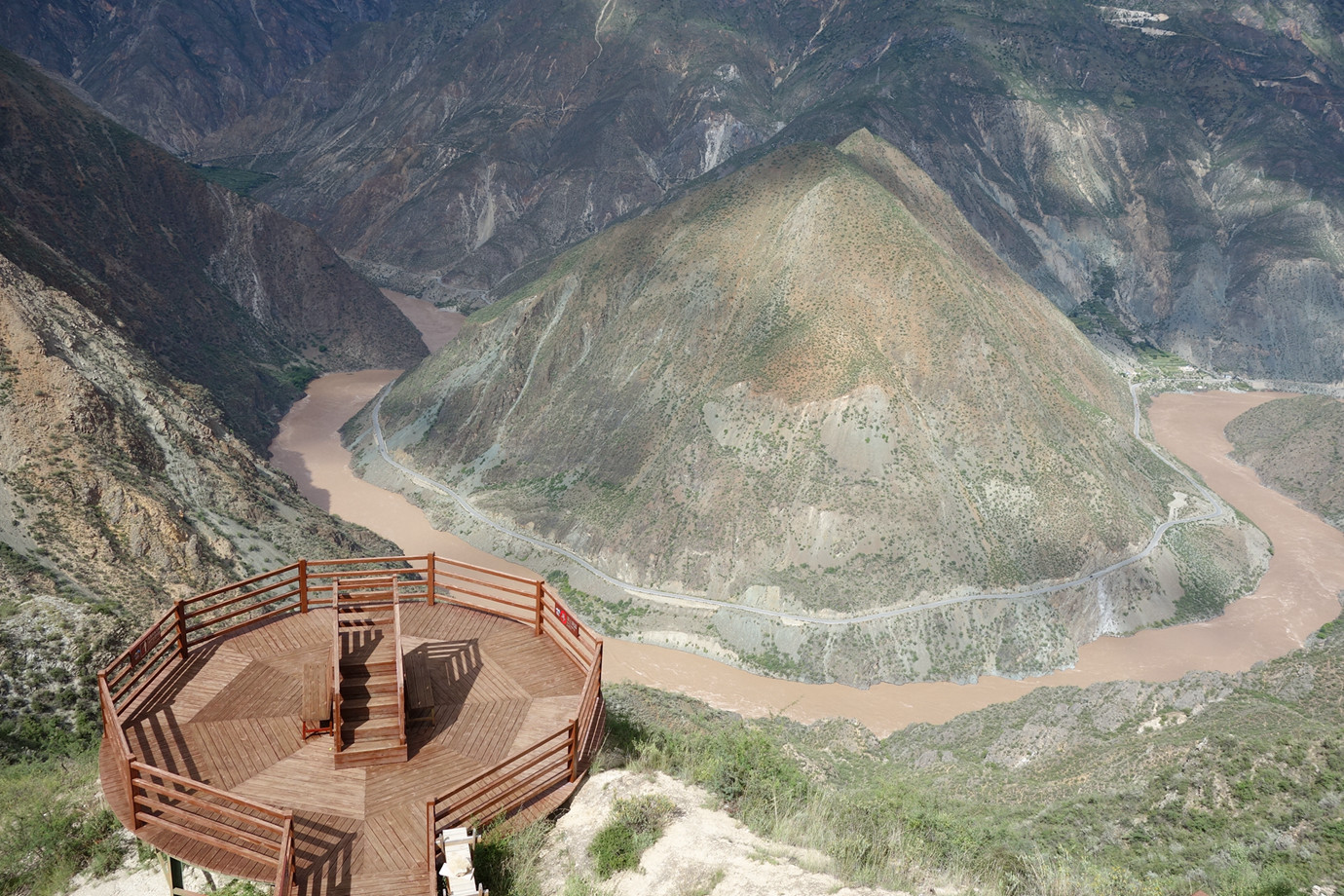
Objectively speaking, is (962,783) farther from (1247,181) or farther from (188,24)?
(188,24)

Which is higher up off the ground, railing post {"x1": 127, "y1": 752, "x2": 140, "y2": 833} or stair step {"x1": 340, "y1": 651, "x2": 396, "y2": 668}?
railing post {"x1": 127, "y1": 752, "x2": 140, "y2": 833}

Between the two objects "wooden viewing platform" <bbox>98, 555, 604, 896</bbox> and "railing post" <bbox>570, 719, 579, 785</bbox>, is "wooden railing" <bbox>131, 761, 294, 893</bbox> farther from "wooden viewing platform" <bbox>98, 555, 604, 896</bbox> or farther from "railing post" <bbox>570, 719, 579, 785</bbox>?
"railing post" <bbox>570, 719, 579, 785</bbox>

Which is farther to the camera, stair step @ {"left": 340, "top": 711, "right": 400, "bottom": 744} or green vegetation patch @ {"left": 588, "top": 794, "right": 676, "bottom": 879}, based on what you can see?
stair step @ {"left": 340, "top": 711, "right": 400, "bottom": 744}

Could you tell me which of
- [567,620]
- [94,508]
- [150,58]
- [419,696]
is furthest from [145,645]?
[150,58]

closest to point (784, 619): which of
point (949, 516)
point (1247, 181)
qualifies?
Answer: point (949, 516)

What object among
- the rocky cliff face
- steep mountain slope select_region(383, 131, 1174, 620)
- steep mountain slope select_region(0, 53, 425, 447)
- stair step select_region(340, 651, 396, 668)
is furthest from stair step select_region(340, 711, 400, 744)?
steep mountain slope select_region(0, 53, 425, 447)

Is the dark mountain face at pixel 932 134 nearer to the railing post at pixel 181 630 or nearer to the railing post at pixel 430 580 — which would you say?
the railing post at pixel 430 580
